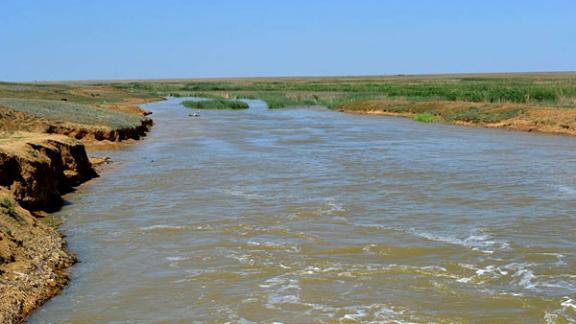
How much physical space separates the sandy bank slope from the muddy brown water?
0.28 metres

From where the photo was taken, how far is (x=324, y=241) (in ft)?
32.5

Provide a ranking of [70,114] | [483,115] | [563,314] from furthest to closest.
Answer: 1. [483,115]
2. [70,114]
3. [563,314]

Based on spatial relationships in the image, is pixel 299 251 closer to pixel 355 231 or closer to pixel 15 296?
pixel 355 231

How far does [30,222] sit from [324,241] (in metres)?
4.45

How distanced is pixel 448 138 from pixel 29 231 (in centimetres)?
2234

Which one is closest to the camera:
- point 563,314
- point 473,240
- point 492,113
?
point 563,314

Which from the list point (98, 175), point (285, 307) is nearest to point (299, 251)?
point (285, 307)

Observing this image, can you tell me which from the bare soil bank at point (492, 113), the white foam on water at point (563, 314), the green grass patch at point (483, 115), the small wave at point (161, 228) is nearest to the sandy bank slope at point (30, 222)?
the small wave at point (161, 228)

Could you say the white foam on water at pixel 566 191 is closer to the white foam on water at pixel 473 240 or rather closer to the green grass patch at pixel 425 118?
the white foam on water at pixel 473 240

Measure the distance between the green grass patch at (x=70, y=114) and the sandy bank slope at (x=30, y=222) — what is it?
8728mm

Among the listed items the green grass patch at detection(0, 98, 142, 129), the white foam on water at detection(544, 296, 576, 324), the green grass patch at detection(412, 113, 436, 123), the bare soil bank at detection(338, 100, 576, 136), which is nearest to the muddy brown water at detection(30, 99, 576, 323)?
the white foam on water at detection(544, 296, 576, 324)

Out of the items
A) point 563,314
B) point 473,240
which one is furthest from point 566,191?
point 563,314

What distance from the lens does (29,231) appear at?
9055mm

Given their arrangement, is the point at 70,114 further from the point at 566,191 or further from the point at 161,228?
the point at 566,191
